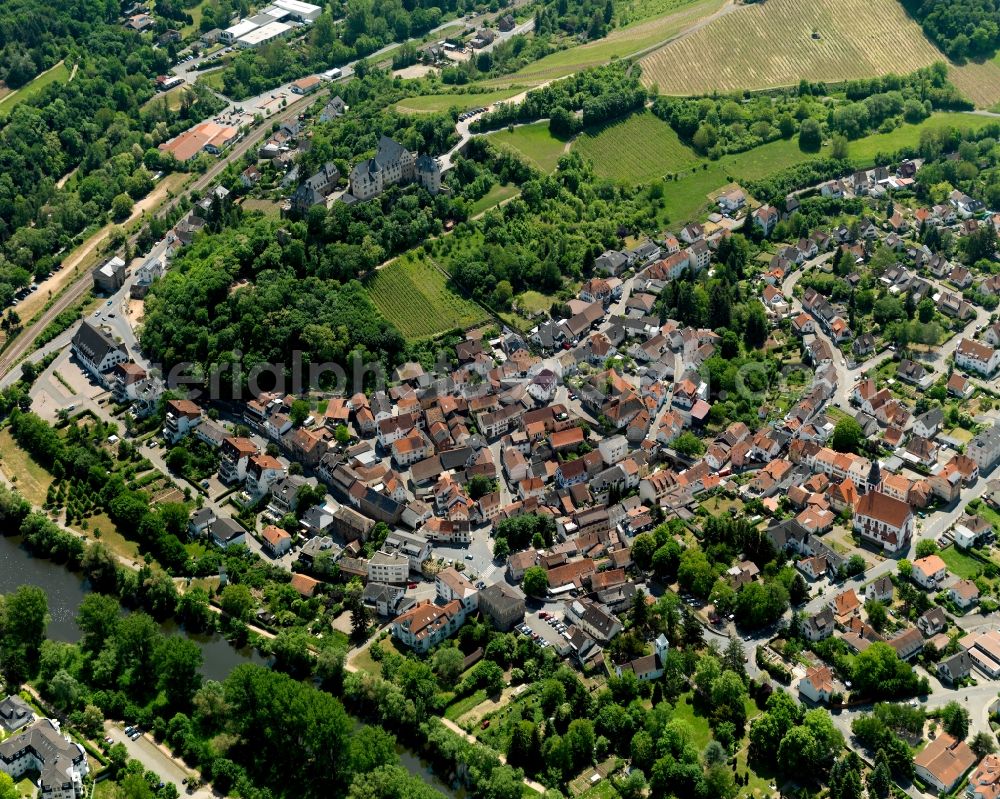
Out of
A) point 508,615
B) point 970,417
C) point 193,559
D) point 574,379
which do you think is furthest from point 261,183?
point 970,417

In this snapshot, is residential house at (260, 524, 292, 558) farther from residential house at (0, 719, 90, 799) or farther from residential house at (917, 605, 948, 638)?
residential house at (917, 605, 948, 638)

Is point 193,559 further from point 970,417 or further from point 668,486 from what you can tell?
point 970,417

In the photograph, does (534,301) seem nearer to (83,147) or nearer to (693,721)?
(693,721)

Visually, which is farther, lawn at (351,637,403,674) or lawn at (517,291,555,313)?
lawn at (517,291,555,313)

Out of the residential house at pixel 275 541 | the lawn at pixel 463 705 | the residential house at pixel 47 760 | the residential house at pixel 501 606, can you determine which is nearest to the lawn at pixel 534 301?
the residential house at pixel 275 541

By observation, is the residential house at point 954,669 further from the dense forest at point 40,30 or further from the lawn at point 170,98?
the dense forest at point 40,30

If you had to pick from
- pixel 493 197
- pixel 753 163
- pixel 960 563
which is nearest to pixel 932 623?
pixel 960 563

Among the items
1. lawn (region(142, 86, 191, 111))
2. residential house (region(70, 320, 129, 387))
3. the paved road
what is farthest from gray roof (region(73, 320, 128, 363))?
lawn (region(142, 86, 191, 111))
